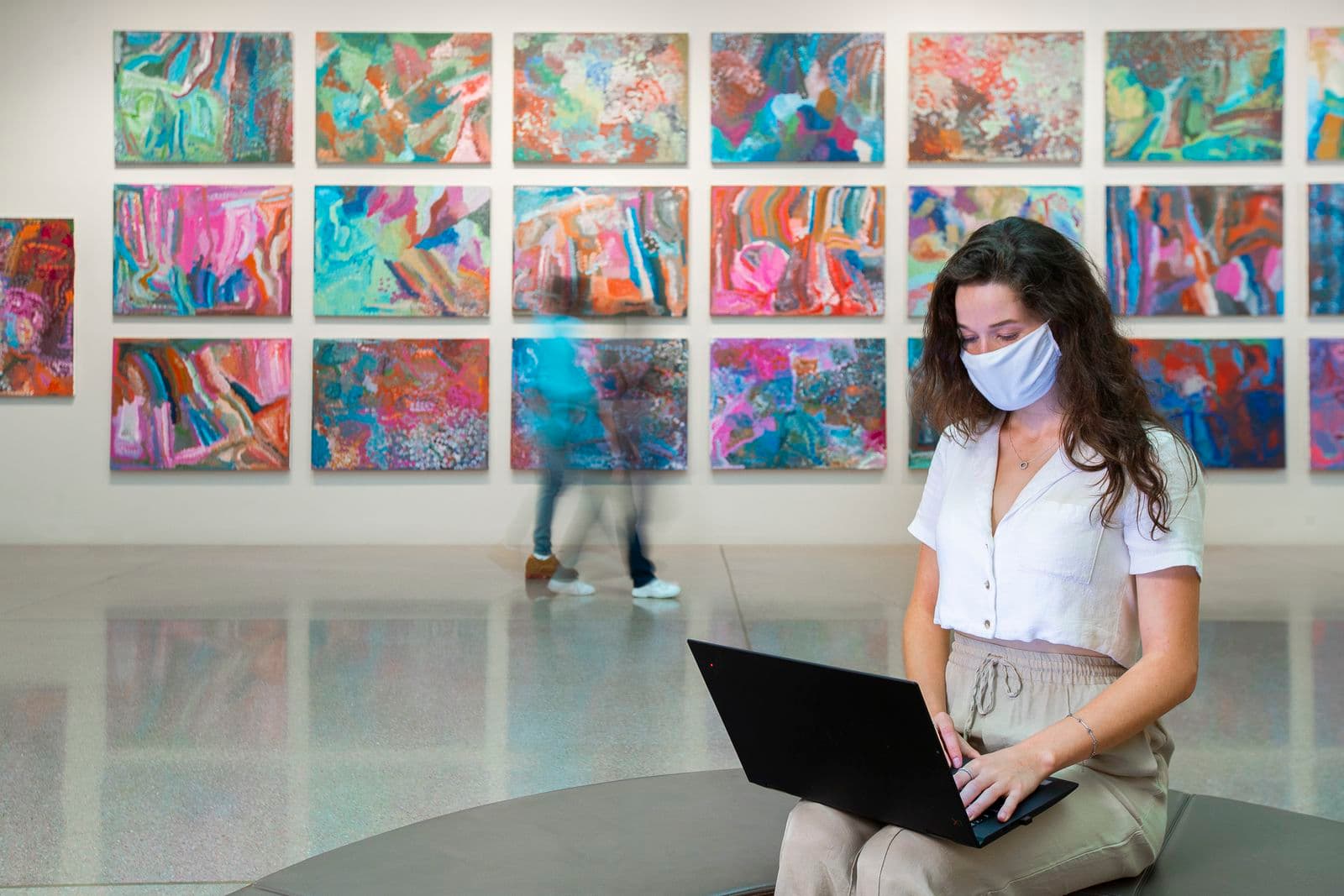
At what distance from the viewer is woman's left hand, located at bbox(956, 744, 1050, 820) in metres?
1.76

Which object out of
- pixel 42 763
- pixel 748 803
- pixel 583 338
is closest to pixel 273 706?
pixel 42 763

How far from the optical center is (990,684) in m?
2.11

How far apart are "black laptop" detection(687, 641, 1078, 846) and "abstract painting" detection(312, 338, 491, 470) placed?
24.7 feet

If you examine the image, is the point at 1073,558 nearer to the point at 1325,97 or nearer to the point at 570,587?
the point at 570,587

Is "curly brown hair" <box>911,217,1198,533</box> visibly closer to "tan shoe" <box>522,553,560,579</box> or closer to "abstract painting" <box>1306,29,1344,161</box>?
"tan shoe" <box>522,553,560,579</box>

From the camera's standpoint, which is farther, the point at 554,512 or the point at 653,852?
the point at 554,512

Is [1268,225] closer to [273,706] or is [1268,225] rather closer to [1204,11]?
[1204,11]

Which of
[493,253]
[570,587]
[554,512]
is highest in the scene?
[493,253]

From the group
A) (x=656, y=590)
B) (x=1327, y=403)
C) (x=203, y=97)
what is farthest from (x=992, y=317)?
(x=203, y=97)

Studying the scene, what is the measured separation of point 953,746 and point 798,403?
7.43 metres

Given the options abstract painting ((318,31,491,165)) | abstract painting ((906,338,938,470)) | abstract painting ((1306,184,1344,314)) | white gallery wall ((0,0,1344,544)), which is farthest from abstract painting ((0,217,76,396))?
abstract painting ((1306,184,1344,314))

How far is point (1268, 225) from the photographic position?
9297 millimetres

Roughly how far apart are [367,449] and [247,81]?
292 cm

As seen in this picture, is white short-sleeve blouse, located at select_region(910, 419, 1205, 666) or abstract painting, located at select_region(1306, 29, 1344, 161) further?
abstract painting, located at select_region(1306, 29, 1344, 161)
